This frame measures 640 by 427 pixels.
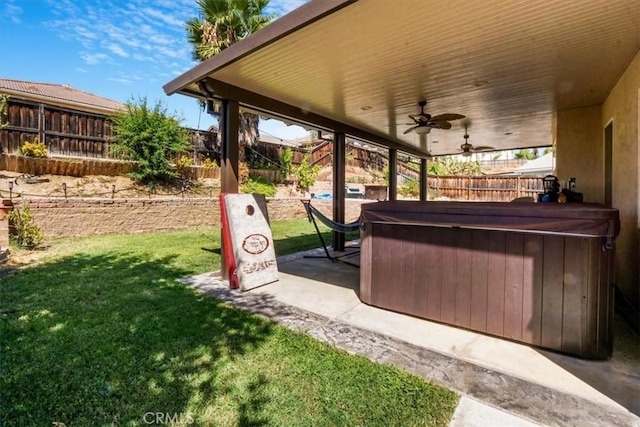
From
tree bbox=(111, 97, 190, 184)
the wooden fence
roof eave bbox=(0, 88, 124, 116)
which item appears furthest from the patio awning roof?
roof eave bbox=(0, 88, 124, 116)

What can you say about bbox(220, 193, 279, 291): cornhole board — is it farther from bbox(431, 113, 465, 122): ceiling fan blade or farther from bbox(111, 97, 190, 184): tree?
bbox(111, 97, 190, 184): tree

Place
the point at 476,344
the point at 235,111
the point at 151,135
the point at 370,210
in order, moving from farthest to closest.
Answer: the point at 151,135, the point at 235,111, the point at 370,210, the point at 476,344

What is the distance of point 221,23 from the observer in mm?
9086

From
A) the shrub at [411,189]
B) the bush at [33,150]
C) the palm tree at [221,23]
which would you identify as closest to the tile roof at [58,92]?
the bush at [33,150]

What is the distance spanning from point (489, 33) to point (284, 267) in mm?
4120

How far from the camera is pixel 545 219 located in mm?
2510

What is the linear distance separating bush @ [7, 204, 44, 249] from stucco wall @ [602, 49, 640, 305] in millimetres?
8598

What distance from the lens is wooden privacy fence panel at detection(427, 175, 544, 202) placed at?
580 inches

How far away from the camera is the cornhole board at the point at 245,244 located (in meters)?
4.16

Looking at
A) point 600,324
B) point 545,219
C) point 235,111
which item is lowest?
point 600,324

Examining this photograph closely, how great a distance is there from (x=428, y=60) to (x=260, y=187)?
9.14m

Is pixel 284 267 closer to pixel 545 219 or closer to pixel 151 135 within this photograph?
pixel 545 219

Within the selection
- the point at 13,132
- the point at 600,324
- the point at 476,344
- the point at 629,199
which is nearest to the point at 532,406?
the point at 476,344

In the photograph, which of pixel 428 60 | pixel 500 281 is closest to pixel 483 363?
pixel 500 281
